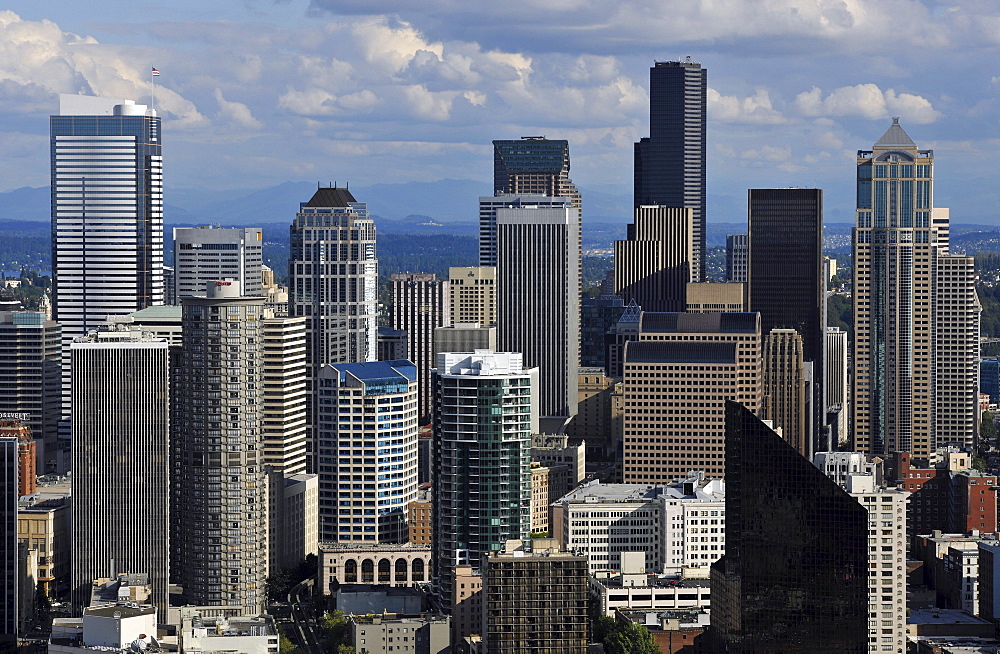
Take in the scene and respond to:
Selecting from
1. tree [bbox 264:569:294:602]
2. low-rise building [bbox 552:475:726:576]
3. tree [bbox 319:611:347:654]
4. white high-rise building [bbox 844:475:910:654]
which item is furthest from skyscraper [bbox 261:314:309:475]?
white high-rise building [bbox 844:475:910:654]

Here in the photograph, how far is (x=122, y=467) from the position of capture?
9362 cm

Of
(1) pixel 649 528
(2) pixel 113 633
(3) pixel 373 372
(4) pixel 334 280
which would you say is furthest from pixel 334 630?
(4) pixel 334 280

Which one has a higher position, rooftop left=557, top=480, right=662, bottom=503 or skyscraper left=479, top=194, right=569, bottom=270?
skyscraper left=479, top=194, right=569, bottom=270

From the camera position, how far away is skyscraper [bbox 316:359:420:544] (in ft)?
373

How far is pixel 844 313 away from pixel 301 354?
76827 mm

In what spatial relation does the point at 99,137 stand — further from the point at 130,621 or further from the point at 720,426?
the point at 130,621

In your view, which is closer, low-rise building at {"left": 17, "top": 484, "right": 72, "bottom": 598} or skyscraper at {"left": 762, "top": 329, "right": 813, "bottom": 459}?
low-rise building at {"left": 17, "top": 484, "right": 72, "bottom": 598}

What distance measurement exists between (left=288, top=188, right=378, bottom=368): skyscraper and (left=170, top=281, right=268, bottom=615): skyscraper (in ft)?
162

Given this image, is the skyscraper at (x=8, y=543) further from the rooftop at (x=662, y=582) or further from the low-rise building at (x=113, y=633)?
the rooftop at (x=662, y=582)

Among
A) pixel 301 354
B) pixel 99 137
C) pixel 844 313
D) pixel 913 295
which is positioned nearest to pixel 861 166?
pixel 913 295

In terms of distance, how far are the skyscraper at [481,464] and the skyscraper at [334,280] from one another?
1956 inches

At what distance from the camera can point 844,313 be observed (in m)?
183

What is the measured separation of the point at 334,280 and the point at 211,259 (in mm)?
13989

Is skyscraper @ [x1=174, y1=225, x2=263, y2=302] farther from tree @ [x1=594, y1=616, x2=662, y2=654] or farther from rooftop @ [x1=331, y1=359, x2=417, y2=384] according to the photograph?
tree @ [x1=594, y1=616, x2=662, y2=654]
